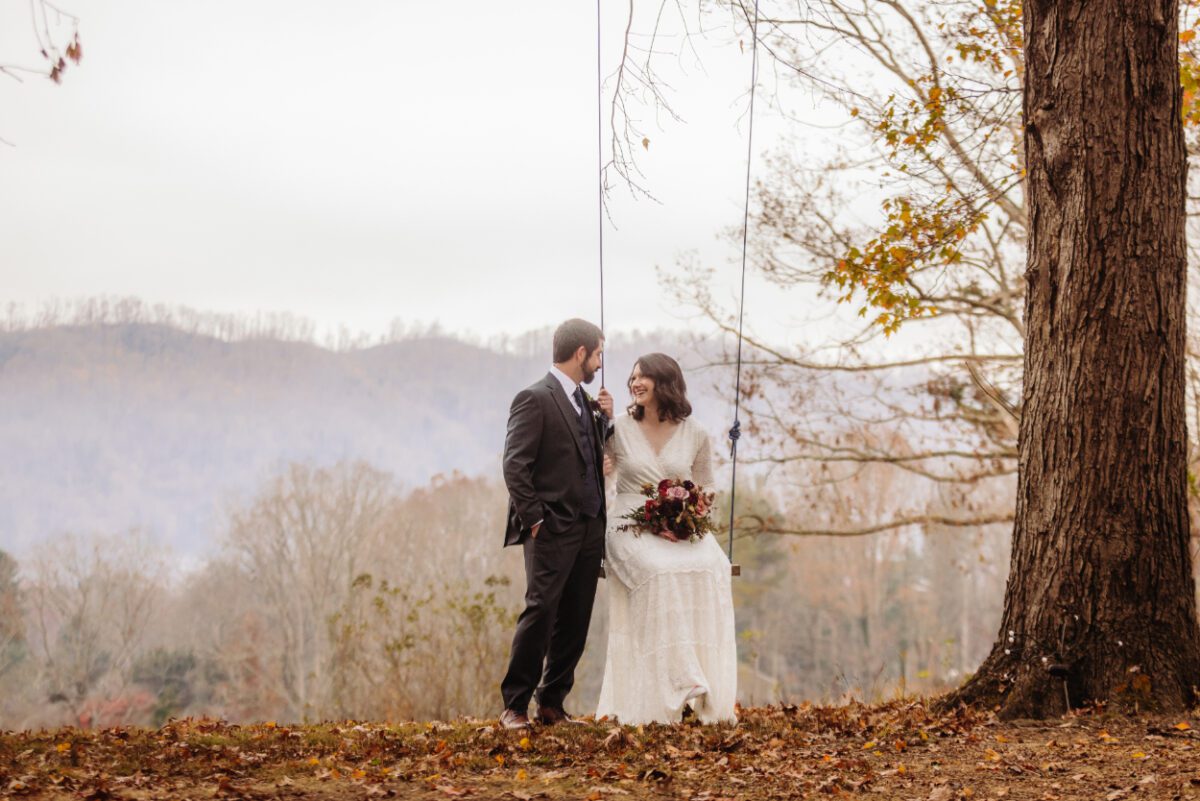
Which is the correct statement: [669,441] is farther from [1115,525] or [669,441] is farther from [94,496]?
[94,496]

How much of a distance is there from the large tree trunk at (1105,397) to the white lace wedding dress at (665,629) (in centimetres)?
139

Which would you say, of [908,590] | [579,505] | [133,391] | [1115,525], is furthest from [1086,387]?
[133,391]

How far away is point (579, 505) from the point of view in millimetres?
6535

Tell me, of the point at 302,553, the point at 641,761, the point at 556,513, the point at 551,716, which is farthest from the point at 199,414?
the point at 641,761

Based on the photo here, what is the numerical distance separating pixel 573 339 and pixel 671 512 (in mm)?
1198

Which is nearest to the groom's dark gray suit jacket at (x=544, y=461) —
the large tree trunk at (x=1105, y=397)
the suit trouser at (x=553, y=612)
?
the suit trouser at (x=553, y=612)

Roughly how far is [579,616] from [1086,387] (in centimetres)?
312

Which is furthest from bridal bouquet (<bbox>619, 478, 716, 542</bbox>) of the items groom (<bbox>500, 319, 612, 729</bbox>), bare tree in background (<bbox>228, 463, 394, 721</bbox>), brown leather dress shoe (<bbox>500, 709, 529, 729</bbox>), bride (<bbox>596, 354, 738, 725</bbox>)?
bare tree in background (<bbox>228, 463, 394, 721</bbox>)

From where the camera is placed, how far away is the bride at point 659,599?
6.50m

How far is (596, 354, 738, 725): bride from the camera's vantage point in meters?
6.50

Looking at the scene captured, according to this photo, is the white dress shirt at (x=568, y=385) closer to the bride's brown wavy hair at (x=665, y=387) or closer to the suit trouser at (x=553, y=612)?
the bride's brown wavy hair at (x=665, y=387)

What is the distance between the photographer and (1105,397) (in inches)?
239

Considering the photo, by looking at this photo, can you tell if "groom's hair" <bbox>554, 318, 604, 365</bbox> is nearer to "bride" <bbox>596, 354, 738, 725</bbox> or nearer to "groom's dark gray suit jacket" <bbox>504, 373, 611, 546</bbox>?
"groom's dark gray suit jacket" <bbox>504, 373, 611, 546</bbox>

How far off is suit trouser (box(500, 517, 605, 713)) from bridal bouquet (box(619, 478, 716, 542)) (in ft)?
0.85
